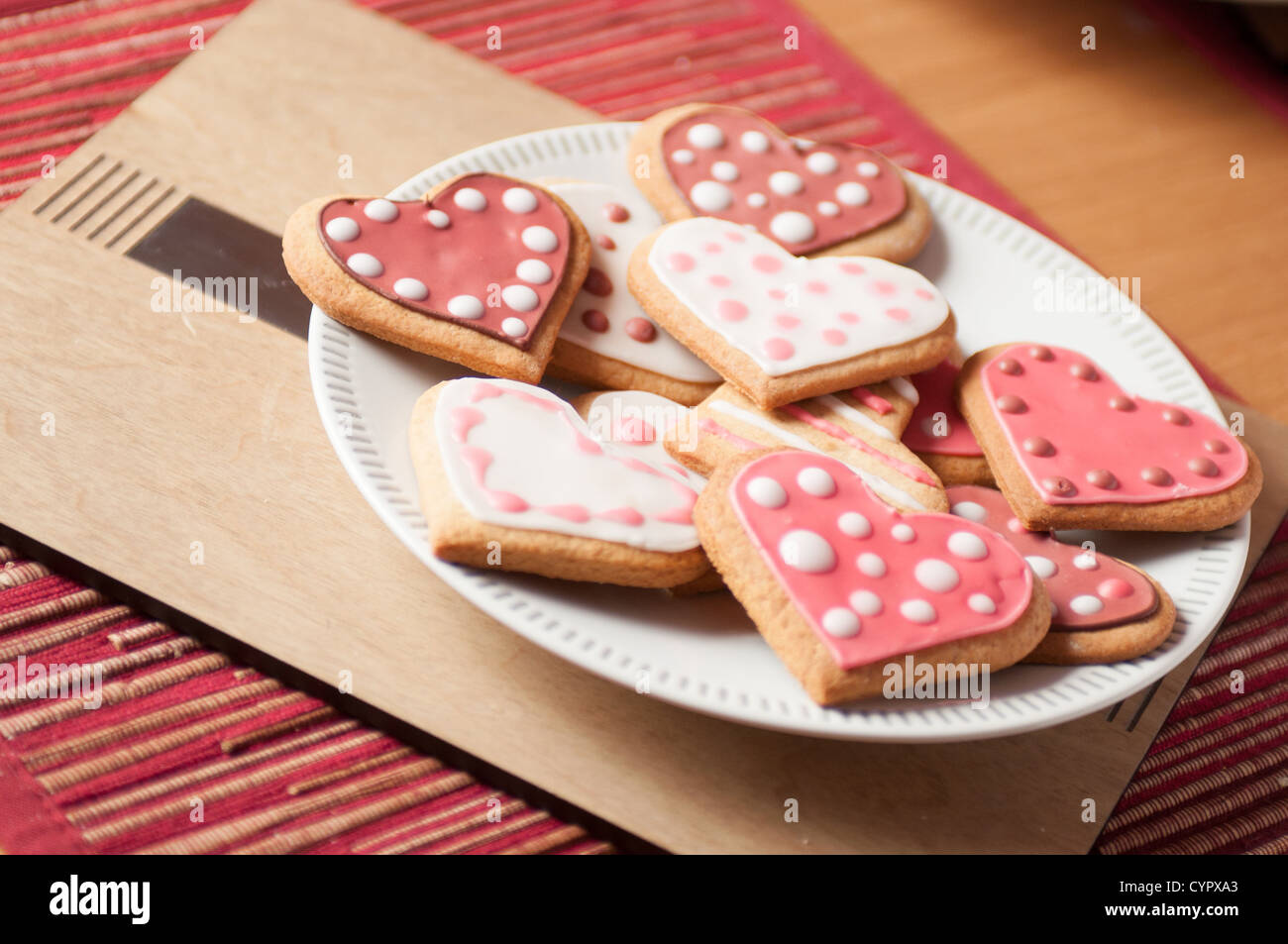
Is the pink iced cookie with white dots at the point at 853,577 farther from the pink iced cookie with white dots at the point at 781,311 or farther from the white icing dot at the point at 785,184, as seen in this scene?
the white icing dot at the point at 785,184

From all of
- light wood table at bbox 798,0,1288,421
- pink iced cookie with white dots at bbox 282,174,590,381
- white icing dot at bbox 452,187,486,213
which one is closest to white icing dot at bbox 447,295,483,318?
pink iced cookie with white dots at bbox 282,174,590,381

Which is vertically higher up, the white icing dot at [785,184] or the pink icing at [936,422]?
the white icing dot at [785,184]

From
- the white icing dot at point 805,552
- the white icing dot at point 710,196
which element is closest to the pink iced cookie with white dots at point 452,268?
the white icing dot at point 710,196

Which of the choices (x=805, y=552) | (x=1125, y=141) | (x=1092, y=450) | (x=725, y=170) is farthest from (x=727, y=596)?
(x=1125, y=141)

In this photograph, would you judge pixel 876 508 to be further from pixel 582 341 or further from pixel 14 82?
pixel 14 82

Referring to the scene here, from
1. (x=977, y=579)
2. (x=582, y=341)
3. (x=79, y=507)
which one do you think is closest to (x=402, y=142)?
(x=582, y=341)

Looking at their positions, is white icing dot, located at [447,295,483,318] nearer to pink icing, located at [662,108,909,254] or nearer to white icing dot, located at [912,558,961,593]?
pink icing, located at [662,108,909,254]
